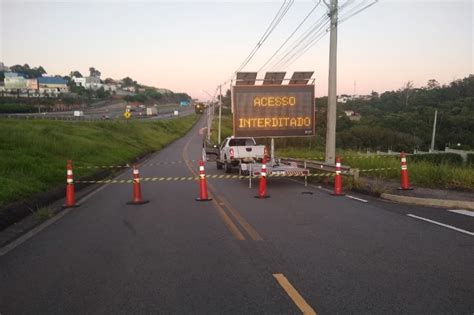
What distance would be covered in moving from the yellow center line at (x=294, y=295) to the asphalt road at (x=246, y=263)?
0.08 feet

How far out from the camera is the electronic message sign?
1595cm

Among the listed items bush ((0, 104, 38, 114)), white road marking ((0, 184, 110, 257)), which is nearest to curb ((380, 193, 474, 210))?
white road marking ((0, 184, 110, 257))

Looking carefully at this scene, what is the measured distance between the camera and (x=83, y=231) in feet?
26.9

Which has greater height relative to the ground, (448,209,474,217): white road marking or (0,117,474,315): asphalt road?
(448,209,474,217): white road marking

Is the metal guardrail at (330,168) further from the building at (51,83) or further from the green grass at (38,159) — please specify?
the building at (51,83)

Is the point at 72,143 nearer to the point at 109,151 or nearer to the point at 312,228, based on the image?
the point at 109,151

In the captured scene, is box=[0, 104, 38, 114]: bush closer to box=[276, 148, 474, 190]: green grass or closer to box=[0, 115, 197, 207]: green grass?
box=[0, 115, 197, 207]: green grass

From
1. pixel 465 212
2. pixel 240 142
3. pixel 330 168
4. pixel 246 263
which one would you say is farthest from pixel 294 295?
pixel 240 142

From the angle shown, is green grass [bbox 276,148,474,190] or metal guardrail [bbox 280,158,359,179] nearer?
green grass [bbox 276,148,474,190]

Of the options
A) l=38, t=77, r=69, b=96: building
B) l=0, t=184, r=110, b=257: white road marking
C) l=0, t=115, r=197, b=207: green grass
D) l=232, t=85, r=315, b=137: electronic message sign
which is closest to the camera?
l=0, t=184, r=110, b=257: white road marking

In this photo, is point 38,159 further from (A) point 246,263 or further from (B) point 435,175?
(B) point 435,175

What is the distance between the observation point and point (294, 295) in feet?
15.2

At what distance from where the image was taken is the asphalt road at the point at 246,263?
14.7 feet

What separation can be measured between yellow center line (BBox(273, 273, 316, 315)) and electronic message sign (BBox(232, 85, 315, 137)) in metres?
11.0
